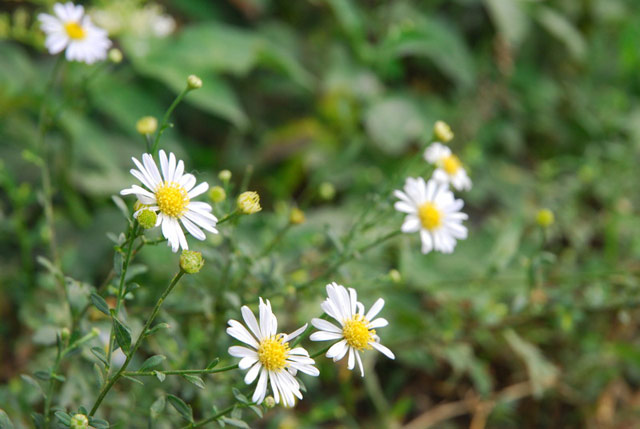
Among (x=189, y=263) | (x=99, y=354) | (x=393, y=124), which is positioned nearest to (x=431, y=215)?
(x=189, y=263)

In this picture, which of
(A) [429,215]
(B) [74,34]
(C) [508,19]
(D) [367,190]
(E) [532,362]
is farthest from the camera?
(C) [508,19]

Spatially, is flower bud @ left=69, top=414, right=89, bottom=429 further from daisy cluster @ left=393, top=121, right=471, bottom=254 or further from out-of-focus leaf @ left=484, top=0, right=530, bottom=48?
out-of-focus leaf @ left=484, top=0, right=530, bottom=48

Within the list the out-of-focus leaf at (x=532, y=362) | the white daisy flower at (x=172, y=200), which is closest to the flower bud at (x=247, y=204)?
the white daisy flower at (x=172, y=200)

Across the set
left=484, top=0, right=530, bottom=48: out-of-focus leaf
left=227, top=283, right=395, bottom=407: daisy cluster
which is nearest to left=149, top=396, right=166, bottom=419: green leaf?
left=227, top=283, right=395, bottom=407: daisy cluster

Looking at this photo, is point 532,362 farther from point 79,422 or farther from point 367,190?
point 79,422

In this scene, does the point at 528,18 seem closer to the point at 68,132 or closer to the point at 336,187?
the point at 336,187

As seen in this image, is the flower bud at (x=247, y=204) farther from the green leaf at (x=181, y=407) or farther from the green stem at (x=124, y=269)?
the green leaf at (x=181, y=407)
